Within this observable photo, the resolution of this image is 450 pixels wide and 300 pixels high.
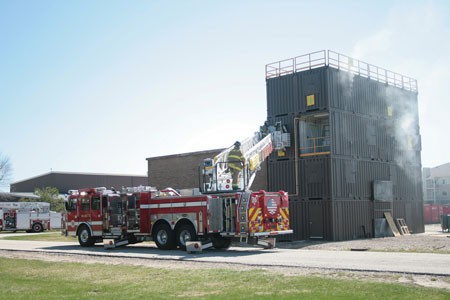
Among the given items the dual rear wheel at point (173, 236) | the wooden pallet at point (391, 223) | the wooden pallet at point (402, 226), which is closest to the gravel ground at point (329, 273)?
the dual rear wheel at point (173, 236)

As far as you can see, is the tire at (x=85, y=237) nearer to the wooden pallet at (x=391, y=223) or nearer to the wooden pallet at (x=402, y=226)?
the wooden pallet at (x=391, y=223)

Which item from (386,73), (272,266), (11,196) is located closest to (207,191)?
(272,266)

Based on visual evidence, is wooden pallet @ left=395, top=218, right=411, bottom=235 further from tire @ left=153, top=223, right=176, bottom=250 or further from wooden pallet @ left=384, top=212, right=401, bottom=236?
tire @ left=153, top=223, right=176, bottom=250

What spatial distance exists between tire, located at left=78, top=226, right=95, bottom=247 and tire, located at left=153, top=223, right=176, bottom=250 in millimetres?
4160

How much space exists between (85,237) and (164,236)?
5066 millimetres

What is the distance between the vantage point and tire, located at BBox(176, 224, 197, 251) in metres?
20.3

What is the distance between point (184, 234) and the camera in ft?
68.2

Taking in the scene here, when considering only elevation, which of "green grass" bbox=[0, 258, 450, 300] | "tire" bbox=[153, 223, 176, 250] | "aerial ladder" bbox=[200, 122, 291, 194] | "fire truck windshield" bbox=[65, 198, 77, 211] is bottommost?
"green grass" bbox=[0, 258, 450, 300]

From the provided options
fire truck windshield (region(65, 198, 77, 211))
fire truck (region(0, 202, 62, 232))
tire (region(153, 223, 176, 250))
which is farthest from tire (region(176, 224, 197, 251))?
fire truck (region(0, 202, 62, 232))

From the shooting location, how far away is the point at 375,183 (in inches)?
1174

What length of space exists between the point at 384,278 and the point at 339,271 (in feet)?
4.82

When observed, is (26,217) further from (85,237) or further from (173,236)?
(173,236)

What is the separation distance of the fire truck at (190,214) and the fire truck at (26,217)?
22.1 meters

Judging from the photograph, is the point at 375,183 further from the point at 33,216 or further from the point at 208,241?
the point at 33,216
